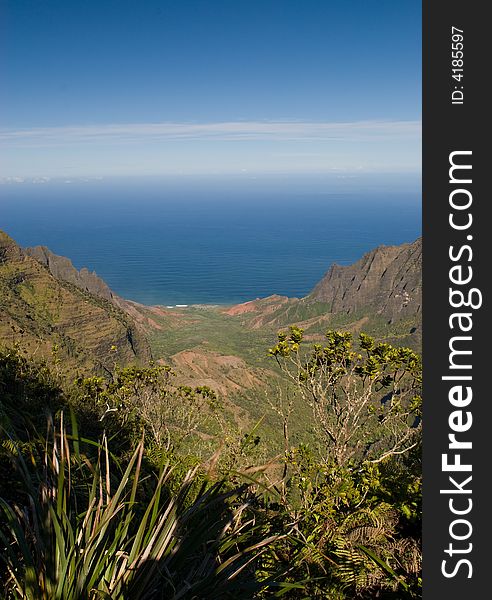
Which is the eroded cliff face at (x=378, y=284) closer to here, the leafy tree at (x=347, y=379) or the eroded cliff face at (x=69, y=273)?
the eroded cliff face at (x=69, y=273)

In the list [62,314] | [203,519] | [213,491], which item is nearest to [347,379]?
[213,491]

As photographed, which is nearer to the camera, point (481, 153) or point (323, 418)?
point (481, 153)

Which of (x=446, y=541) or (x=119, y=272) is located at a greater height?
(x=119, y=272)

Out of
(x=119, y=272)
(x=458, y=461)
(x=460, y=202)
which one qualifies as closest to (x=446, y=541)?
(x=458, y=461)

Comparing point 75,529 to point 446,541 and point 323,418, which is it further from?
point 323,418

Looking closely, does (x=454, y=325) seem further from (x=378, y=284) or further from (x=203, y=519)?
(x=378, y=284)

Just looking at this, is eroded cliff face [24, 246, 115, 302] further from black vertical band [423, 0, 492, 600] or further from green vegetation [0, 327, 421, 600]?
black vertical band [423, 0, 492, 600]

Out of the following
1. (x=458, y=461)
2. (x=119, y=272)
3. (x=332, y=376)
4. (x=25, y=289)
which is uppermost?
(x=119, y=272)

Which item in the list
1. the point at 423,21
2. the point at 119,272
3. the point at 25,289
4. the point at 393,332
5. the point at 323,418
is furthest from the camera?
the point at 119,272
